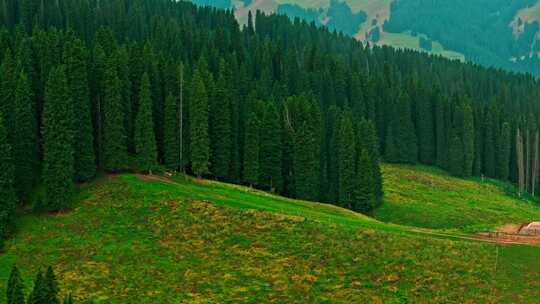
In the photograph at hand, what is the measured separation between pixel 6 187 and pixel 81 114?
549 inches

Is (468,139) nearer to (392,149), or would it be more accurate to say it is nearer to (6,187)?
(392,149)

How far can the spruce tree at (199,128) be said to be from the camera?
92.1 m

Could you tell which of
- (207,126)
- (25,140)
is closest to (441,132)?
(207,126)

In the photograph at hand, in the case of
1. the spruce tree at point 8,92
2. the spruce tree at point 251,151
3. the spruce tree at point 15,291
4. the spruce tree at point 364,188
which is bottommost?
the spruce tree at point 15,291

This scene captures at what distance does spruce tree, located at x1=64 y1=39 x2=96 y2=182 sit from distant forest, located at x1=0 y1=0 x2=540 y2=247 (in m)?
0.13

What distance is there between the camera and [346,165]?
102875mm

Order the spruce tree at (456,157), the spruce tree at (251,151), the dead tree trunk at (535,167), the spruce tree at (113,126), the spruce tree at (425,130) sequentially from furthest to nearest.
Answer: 1. the spruce tree at (425,130)
2. the spruce tree at (456,157)
3. the dead tree trunk at (535,167)
4. the spruce tree at (251,151)
5. the spruce tree at (113,126)

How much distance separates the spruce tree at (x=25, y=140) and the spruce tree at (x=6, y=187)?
3.39m

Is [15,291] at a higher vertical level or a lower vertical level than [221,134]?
lower

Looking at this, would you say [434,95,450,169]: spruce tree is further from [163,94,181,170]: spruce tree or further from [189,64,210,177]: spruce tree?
[163,94,181,170]: spruce tree

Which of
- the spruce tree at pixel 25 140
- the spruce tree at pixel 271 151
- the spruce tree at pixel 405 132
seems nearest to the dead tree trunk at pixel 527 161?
the spruce tree at pixel 405 132

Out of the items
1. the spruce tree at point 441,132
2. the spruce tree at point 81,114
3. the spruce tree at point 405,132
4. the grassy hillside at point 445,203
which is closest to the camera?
the spruce tree at point 81,114

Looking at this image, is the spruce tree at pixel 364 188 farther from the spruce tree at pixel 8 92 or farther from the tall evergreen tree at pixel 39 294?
the tall evergreen tree at pixel 39 294

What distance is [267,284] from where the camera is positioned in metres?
57.3
